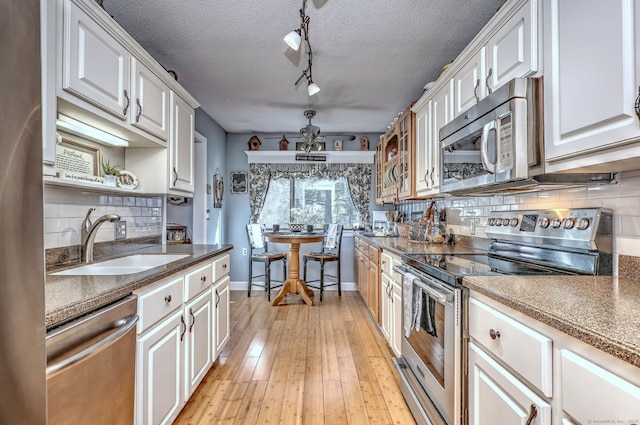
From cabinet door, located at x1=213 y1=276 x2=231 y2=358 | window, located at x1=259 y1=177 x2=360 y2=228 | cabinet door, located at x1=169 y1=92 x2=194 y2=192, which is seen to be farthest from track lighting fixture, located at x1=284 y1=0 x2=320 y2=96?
window, located at x1=259 y1=177 x2=360 y2=228

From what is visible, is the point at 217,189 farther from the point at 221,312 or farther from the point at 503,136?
the point at 503,136

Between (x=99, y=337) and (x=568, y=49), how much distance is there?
191 centimetres

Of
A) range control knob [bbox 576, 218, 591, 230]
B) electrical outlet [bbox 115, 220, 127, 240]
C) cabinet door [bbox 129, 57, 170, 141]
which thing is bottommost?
electrical outlet [bbox 115, 220, 127, 240]

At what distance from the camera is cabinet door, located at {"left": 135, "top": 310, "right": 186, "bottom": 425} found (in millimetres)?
1304

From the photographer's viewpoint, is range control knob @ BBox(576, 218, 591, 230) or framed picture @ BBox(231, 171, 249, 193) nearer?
range control knob @ BBox(576, 218, 591, 230)

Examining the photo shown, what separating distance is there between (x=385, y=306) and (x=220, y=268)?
54.5 inches

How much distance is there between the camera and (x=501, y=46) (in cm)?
158

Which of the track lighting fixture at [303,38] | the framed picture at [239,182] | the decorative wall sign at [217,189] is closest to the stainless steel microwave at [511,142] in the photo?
the track lighting fixture at [303,38]

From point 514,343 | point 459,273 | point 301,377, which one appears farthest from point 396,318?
point 514,343

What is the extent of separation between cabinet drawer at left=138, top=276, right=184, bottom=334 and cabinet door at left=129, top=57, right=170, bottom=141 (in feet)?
3.23

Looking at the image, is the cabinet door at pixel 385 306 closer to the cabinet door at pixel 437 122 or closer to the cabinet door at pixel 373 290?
the cabinet door at pixel 373 290

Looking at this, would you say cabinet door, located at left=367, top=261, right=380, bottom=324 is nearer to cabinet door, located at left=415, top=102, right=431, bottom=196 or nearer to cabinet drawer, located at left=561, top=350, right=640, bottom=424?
cabinet door, located at left=415, top=102, right=431, bottom=196

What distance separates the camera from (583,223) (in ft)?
4.37

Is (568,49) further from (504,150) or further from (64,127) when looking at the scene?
(64,127)
